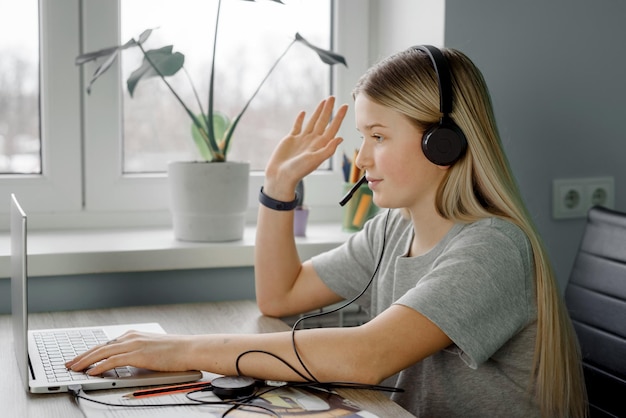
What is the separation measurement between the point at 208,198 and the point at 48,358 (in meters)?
0.62

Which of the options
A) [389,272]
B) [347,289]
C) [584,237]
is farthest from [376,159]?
[584,237]

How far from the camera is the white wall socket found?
1.93 metres

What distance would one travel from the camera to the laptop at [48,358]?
1140mm

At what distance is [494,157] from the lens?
1298 millimetres

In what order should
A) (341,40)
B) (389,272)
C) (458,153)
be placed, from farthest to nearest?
(341,40)
(389,272)
(458,153)

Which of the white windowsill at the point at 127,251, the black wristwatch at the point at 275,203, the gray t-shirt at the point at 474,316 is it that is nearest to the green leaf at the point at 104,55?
the white windowsill at the point at 127,251

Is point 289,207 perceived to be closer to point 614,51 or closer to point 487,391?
point 487,391

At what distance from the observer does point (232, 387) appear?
1108 mm

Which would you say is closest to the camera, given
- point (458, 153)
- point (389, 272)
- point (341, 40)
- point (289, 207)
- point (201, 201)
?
point (458, 153)

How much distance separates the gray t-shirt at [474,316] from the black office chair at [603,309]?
270 millimetres

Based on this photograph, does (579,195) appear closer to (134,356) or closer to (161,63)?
(161,63)

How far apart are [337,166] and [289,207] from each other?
60cm

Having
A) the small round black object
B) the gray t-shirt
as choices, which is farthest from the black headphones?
the small round black object

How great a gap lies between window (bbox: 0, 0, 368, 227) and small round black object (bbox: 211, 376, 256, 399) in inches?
36.8
